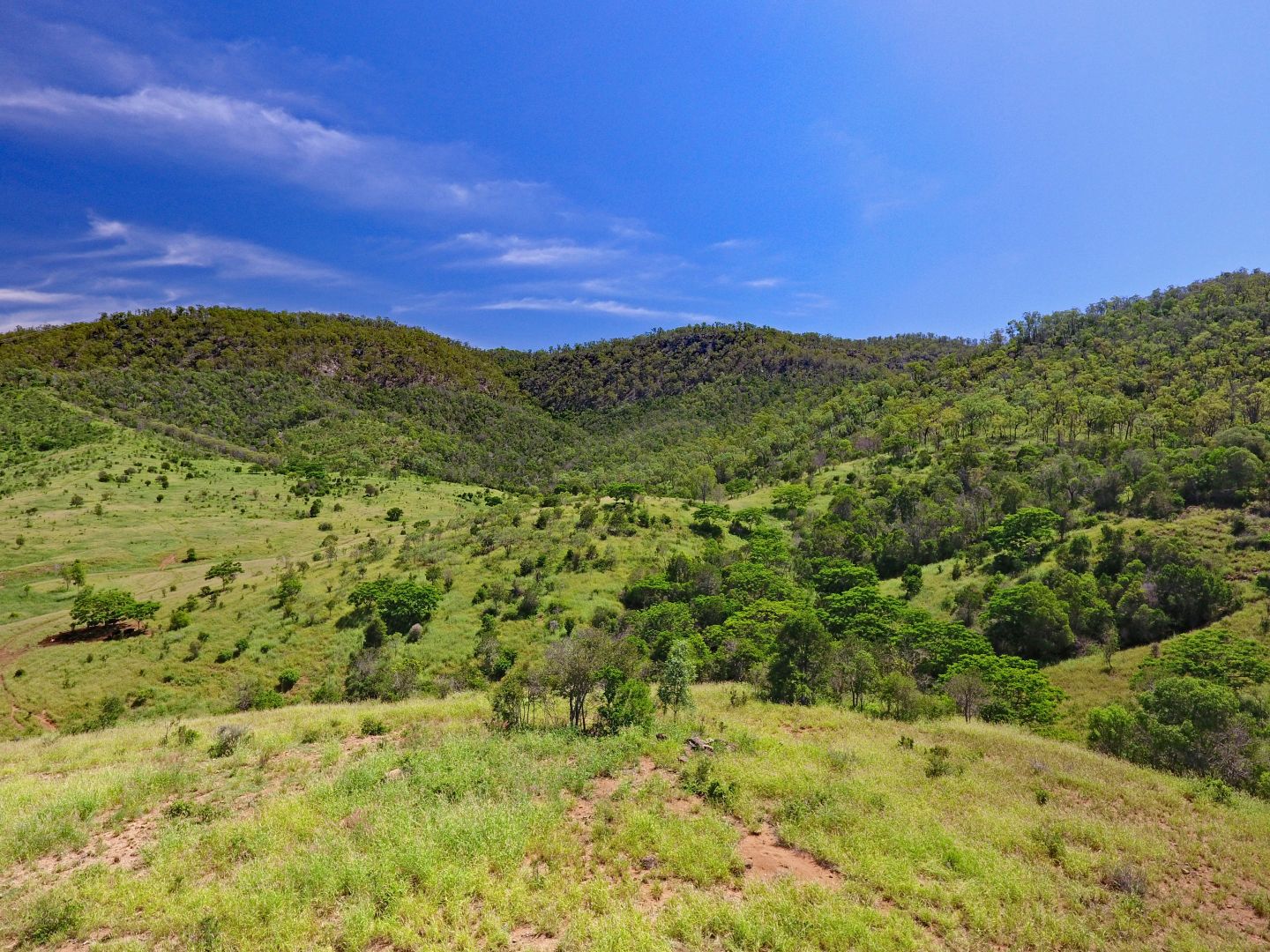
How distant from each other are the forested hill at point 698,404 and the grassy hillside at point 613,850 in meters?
104

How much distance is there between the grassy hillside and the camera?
8523 millimetres

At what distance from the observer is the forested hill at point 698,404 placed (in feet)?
361

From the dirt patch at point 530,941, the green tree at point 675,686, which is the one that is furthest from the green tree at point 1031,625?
the dirt patch at point 530,941

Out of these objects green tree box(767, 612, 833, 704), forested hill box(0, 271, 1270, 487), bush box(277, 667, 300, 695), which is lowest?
bush box(277, 667, 300, 695)

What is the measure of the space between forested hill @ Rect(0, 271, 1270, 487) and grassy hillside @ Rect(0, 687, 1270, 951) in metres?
104

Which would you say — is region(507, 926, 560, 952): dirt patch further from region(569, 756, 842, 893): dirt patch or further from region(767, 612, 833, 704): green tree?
region(767, 612, 833, 704): green tree

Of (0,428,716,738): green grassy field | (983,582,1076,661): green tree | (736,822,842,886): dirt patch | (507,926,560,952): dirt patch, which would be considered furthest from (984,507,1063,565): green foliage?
(507,926,560,952): dirt patch

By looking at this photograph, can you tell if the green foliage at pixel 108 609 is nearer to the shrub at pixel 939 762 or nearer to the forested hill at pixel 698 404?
the shrub at pixel 939 762

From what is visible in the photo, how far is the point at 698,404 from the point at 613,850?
194 meters

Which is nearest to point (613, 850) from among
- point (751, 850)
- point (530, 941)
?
point (530, 941)

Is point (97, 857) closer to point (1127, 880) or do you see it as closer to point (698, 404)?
point (1127, 880)

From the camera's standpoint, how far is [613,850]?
10648 millimetres

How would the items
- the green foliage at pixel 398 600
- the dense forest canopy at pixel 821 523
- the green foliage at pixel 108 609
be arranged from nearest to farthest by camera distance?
the dense forest canopy at pixel 821 523, the green foliage at pixel 108 609, the green foliage at pixel 398 600

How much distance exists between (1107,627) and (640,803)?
64.5m
